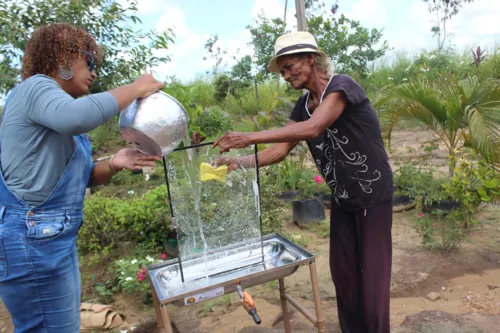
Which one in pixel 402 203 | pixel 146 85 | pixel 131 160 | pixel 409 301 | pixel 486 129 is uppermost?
pixel 146 85

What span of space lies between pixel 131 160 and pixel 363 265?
1.22 m

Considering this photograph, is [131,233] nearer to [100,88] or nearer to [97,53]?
[100,88]

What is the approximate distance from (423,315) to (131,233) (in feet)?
8.00

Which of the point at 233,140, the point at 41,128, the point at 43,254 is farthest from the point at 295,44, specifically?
the point at 43,254

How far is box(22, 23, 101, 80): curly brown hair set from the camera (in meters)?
1.33

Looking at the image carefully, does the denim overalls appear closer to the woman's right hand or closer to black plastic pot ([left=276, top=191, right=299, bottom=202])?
the woman's right hand

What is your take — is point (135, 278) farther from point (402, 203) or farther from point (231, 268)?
point (402, 203)

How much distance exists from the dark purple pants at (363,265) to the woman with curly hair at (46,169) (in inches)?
47.8

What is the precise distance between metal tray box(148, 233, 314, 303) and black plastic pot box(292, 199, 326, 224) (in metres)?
2.42

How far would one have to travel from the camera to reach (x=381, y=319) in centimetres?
199

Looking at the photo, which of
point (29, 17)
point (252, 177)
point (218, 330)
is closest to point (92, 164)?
point (252, 177)

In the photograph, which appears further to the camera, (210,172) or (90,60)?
(210,172)

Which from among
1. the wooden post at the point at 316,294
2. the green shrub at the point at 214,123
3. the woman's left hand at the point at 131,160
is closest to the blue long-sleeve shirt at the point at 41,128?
the woman's left hand at the point at 131,160

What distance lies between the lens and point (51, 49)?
134 cm
